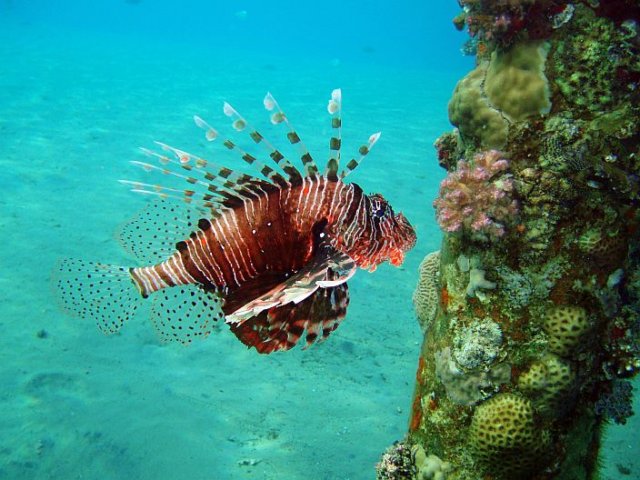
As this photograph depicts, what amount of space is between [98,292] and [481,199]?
2.73 metres

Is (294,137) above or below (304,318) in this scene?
above

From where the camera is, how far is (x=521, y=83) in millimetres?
2436

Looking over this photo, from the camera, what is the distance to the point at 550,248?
245 cm

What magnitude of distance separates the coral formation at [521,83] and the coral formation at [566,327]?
1.03 meters

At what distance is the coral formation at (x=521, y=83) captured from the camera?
2.40m

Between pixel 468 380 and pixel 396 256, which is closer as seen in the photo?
pixel 468 380

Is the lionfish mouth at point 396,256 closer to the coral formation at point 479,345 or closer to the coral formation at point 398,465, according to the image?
the coral formation at point 479,345

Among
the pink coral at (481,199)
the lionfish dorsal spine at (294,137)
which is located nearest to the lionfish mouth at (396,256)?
the pink coral at (481,199)

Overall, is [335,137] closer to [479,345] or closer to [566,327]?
[479,345]

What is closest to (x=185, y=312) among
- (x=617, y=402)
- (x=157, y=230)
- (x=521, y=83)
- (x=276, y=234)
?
(x=157, y=230)

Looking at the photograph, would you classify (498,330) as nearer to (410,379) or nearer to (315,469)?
(315,469)

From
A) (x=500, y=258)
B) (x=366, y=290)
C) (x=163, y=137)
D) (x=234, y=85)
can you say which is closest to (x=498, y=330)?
(x=500, y=258)

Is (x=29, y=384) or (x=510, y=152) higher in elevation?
(x=510, y=152)

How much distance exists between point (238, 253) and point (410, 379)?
3.99 meters
